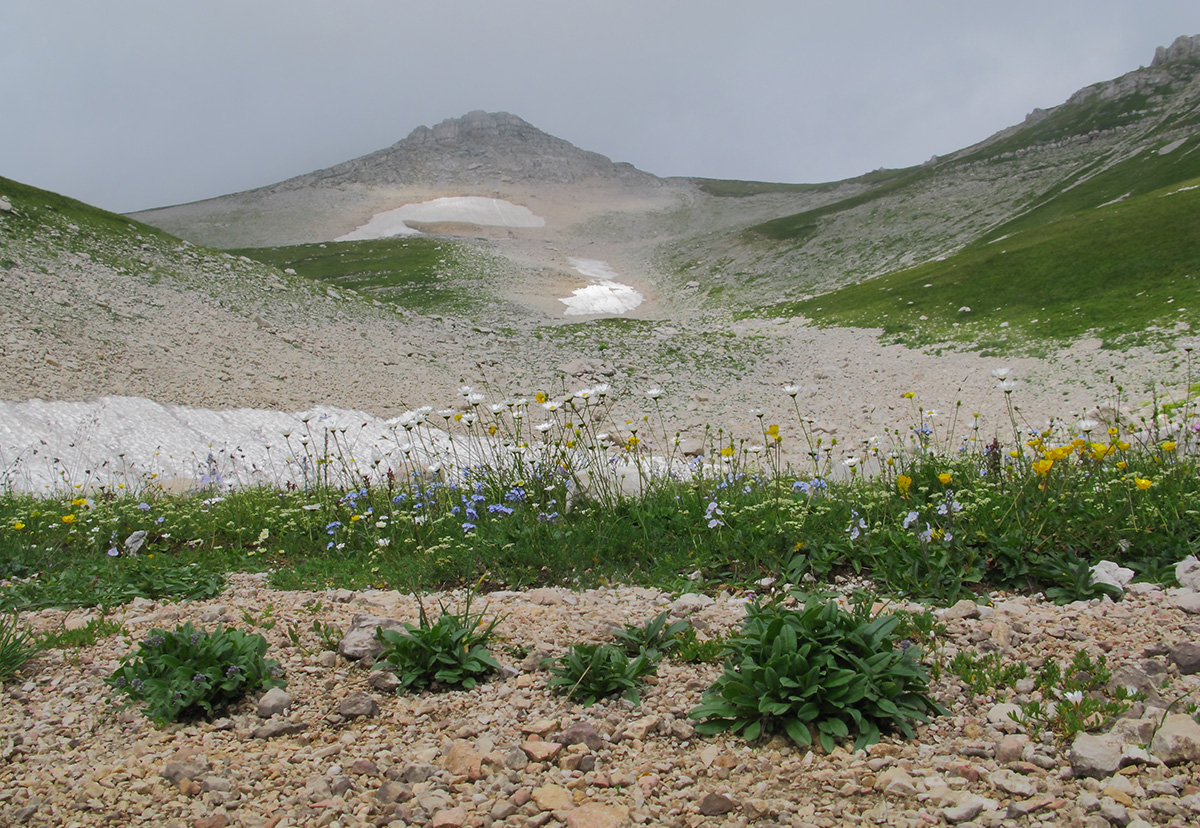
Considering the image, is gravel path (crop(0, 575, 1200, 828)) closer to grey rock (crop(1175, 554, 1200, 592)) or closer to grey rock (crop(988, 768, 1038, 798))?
grey rock (crop(988, 768, 1038, 798))

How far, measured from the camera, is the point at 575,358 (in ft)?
85.1

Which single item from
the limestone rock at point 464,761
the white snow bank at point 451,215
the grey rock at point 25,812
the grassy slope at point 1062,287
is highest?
the white snow bank at point 451,215

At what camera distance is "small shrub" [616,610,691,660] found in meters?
4.41

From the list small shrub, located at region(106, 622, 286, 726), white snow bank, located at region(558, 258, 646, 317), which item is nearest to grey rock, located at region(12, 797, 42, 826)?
small shrub, located at region(106, 622, 286, 726)

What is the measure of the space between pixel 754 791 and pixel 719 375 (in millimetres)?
22070

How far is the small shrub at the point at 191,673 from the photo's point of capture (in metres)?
3.74

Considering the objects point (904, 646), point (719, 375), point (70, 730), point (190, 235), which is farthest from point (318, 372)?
point (190, 235)

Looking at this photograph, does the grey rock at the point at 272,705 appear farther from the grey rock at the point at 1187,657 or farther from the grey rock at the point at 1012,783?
the grey rock at the point at 1187,657

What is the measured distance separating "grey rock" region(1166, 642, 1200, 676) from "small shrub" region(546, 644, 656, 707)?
280cm

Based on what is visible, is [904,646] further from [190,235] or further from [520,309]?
[190,235]

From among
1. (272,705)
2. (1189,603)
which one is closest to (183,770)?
(272,705)

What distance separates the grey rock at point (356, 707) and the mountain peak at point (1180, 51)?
449 feet

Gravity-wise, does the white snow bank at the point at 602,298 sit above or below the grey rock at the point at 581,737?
above

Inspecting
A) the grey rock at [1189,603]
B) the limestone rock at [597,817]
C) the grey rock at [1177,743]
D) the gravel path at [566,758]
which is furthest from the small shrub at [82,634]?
the grey rock at [1189,603]
